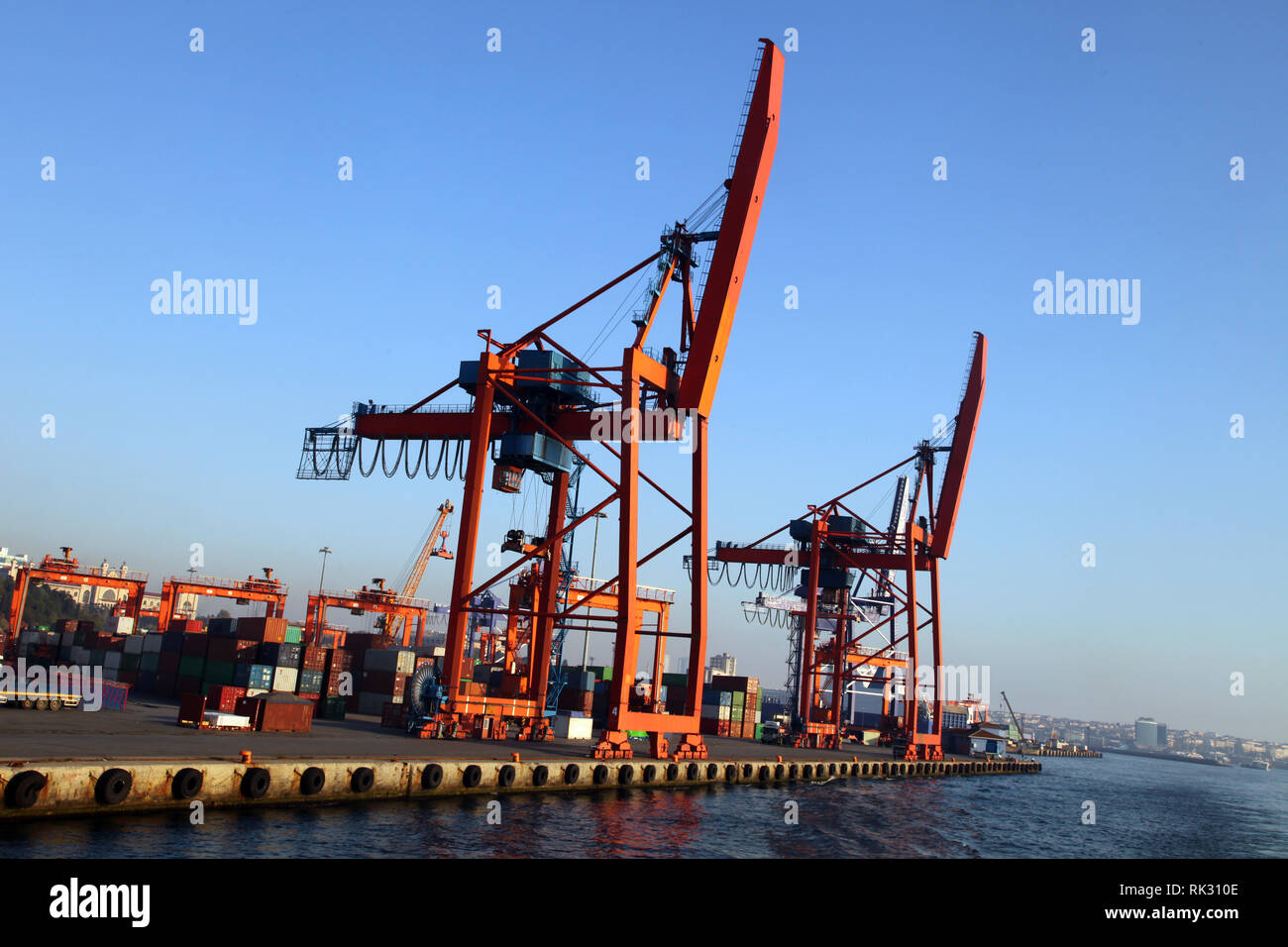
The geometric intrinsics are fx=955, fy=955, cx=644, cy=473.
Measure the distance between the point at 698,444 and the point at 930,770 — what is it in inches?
1495

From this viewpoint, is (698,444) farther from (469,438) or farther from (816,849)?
(816,849)

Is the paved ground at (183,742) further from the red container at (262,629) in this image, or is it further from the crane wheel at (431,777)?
the red container at (262,629)

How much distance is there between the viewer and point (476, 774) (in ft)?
88.7

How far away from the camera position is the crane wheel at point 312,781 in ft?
72.8

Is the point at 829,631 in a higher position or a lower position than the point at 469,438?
lower

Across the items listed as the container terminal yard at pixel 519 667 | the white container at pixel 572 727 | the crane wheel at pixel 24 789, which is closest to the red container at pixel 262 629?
the container terminal yard at pixel 519 667

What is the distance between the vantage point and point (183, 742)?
84.1ft

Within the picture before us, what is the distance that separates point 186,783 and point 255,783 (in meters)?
1.69

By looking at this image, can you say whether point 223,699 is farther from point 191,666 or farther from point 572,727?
point 191,666

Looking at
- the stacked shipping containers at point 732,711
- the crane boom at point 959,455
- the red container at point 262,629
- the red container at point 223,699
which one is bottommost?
the stacked shipping containers at point 732,711

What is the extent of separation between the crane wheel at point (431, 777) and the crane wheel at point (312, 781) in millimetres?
3275
